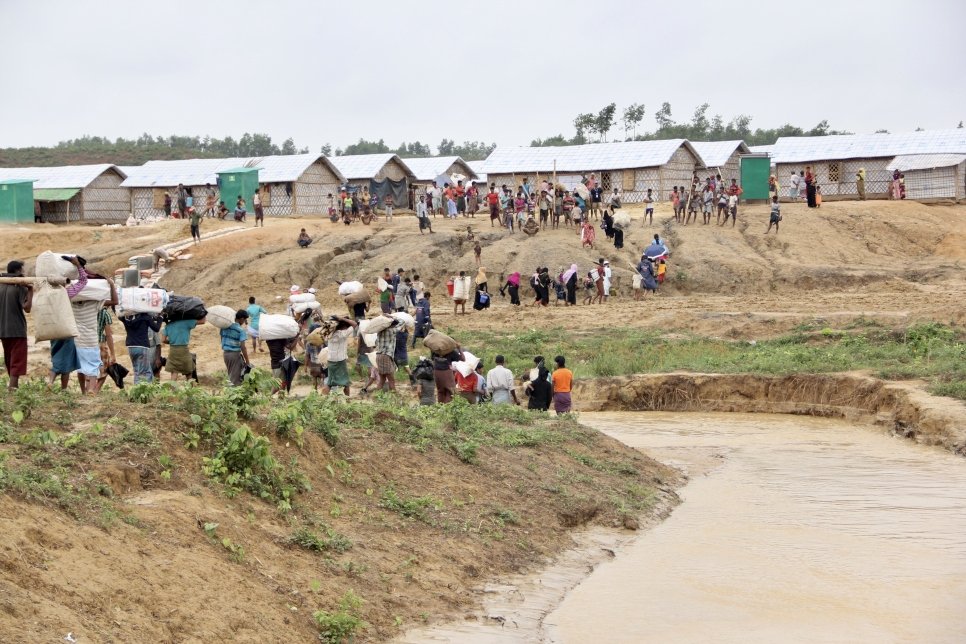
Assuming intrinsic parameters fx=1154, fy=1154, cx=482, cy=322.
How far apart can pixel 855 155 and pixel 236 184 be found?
69.4 ft

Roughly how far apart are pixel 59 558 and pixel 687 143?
3546 centimetres

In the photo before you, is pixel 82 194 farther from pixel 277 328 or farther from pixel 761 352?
pixel 277 328

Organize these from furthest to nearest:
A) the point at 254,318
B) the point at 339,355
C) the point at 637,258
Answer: the point at 637,258
the point at 254,318
the point at 339,355

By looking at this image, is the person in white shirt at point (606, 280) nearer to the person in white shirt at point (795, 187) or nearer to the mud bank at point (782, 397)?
the mud bank at point (782, 397)

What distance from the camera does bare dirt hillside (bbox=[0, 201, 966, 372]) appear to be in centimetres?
2539

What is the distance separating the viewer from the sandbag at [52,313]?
32.3ft

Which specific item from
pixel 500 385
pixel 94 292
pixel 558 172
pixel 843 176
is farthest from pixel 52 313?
pixel 843 176

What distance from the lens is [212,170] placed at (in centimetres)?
4209

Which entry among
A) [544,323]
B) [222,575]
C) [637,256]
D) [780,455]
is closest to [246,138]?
[637,256]

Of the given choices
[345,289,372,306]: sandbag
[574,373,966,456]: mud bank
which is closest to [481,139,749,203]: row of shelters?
[574,373,966,456]: mud bank

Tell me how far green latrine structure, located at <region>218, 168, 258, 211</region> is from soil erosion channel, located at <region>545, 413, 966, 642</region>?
26956 millimetres

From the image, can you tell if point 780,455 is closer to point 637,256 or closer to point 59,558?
point 59,558

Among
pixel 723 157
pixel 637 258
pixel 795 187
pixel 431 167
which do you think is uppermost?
pixel 431 167

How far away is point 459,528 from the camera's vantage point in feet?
28.6
